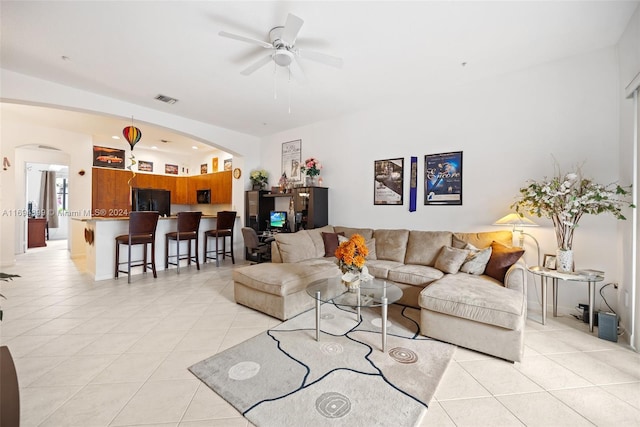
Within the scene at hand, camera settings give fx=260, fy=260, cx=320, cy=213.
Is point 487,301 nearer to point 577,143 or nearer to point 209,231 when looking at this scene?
point 577,143

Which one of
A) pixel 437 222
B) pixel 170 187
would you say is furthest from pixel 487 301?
pixel 170 187

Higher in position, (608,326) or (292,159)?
(292,159)

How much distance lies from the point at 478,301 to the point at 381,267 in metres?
1.32

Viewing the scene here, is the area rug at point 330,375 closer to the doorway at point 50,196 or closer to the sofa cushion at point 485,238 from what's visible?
the sofa cushion at point 485,238

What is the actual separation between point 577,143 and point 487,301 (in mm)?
2305

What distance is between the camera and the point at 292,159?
5711 mm

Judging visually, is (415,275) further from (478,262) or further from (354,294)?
(354,294)

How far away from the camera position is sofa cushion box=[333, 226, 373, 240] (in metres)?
4.24

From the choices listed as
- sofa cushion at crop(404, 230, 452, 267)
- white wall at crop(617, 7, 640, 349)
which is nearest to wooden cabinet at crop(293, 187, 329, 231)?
sofa cushion at crop(404, 230, 452, 267)

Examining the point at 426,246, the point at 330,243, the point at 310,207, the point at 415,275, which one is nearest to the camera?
the point at 415,275

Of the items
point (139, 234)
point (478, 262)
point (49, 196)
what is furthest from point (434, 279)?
point (49, 196)

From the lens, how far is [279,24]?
2438mm

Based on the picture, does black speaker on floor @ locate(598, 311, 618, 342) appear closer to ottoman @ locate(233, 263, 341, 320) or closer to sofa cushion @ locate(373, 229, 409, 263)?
sofa cushion @ locate(373, 229, 409, 263)

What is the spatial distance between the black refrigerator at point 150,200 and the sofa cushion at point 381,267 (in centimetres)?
575
